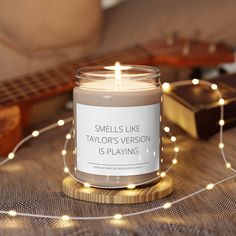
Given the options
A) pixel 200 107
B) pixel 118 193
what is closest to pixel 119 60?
pixel 200 107

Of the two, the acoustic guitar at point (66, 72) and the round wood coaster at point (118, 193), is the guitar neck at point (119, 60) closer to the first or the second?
the acoustic guitar at point (66, 72)

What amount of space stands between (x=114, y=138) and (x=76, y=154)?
0.06m

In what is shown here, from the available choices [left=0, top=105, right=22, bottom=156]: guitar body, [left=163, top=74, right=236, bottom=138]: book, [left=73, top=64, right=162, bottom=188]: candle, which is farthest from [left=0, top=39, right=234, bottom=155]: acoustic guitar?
[left=73, top=64, right=162, bottom=188]: candle

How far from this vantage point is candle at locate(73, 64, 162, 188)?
0.63m

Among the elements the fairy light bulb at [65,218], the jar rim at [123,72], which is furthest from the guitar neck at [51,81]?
the fairy light bulb at [65,218]

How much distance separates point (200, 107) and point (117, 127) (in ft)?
0.86

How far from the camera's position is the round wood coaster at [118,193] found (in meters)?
0.63

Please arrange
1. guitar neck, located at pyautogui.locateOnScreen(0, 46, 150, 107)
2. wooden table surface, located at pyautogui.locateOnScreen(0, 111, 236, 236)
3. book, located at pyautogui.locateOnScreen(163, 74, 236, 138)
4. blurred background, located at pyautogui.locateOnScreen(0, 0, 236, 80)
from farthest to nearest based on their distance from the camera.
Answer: blurred background, located at pyautogui.locateOnScreen(0, 0, 236, 80) → guitar neck, located at pyautogui.locateOnScreen(0, 46, 150, 107) → book, located at pyautogui.locateOnScreen(163, 74, 236, 138) → wooden table surface, located at pyautogui.locateOnScreen(0, 111, 236, 236)

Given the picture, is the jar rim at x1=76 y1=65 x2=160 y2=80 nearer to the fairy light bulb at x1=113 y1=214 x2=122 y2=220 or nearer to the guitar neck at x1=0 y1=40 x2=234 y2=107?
the fairy light bulb at x1=113 y1=214 x2=122 y2=220

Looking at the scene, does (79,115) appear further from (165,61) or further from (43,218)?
(165,61)

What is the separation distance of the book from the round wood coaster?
219mm

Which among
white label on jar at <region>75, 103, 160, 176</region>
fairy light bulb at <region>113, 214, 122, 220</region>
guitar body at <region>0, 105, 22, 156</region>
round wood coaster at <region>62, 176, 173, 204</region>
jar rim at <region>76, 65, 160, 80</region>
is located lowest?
guitar body at <region>0, 105, 22, 156</region>

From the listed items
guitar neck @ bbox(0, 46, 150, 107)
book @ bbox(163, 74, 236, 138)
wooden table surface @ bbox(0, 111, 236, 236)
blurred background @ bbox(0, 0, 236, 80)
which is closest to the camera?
wooden table surface @ bbox(0, 111, 236, 236)

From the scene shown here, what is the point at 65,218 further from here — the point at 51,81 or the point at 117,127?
the point at 51,81
